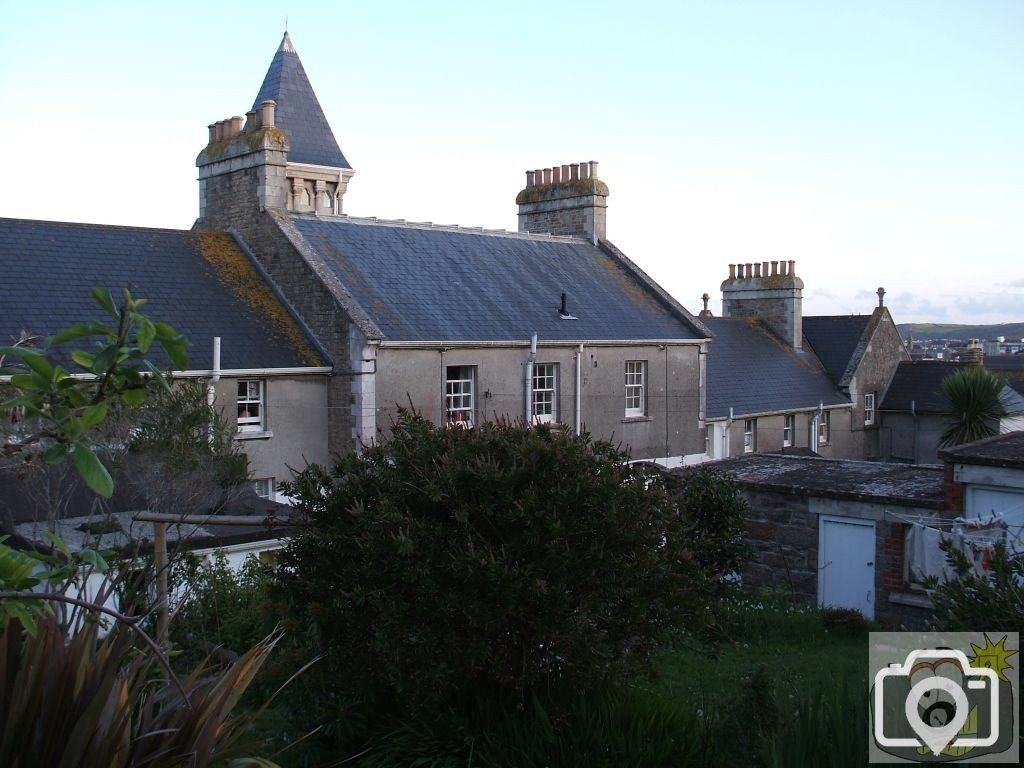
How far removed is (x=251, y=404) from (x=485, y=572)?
601 inches

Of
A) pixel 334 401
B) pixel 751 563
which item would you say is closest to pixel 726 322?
pixel 334 401

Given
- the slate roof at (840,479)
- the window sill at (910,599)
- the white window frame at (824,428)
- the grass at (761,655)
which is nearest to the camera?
the grass at (761,655)

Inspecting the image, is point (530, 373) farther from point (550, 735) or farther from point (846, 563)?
point (550, 735)

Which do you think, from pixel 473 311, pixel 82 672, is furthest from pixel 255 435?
pixel 82 672

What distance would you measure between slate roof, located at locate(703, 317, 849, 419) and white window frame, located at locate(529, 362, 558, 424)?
7.22 metres

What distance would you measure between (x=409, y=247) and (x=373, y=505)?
774 inches

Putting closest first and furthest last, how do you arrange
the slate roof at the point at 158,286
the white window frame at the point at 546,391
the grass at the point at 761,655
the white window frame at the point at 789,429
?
1. the grass at the point at 761,655
2. the slate roof at the point at 158,286
3. the white window frame at the point at 546,391
4. the white window frame at the point at 789,429

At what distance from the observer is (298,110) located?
130 feet

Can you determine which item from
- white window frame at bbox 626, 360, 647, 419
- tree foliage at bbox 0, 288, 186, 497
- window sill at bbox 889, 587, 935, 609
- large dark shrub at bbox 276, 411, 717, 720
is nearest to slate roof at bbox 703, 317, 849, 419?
white window frame at bbox 626, 360, 647, 419

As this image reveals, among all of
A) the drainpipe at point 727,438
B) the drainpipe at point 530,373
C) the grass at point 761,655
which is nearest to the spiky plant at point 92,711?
the grass at point 761,655

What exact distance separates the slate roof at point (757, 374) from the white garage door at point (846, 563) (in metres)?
16.2

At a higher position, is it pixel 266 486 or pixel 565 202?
pixel 565 202

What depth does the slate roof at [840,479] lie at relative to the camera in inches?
559

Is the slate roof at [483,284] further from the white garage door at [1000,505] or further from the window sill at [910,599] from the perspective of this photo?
the white garage door at [1000,505]
